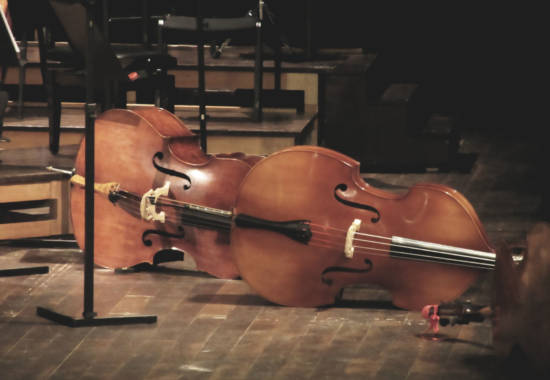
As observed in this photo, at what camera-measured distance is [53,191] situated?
4.48 m

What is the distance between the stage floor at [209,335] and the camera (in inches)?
122

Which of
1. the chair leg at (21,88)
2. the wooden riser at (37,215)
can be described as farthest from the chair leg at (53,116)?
the chair leg at (21,88)

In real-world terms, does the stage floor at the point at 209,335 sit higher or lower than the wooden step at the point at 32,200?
lower

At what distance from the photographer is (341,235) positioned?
3.51 meters

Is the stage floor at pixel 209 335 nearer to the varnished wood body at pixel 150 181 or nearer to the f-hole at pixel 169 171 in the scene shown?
the varnished wood body at pixel 150 181

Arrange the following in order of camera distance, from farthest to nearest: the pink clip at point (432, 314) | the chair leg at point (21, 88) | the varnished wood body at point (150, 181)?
the chair leg at point (21, 88)
the varnished wood body at point (150, 181)
the pink clip at point (432, 314)

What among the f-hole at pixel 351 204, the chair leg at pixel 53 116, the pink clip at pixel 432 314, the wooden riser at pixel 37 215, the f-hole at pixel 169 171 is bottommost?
the pink clip at pixel 432 314

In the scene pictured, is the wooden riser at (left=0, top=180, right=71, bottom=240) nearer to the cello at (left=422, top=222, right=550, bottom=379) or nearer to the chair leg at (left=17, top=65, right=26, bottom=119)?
the chair leg at (left=17, top=65, right=26, bottom=119)

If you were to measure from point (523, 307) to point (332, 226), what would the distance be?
767 mm

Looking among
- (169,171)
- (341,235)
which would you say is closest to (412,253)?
(341,235)

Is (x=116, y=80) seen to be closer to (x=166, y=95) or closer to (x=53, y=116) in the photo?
(x=166, y=95)

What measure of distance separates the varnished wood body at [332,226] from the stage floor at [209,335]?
10 cm

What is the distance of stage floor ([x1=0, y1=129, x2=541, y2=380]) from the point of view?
3096 mm

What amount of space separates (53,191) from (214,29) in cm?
116
